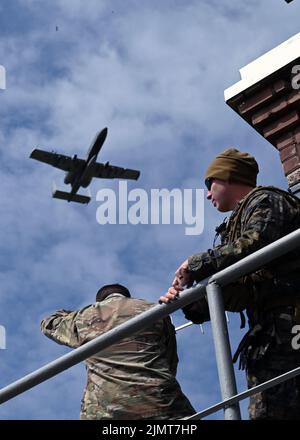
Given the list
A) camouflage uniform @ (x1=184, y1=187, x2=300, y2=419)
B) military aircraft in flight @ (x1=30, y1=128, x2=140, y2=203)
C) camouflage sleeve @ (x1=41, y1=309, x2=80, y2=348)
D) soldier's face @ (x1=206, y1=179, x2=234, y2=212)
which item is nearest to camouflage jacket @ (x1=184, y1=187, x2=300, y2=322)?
camouflage uniform @ (x1=184, y1=187, x2=300, y2=419)

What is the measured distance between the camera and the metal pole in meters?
3.32

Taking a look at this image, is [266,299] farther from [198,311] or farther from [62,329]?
[62,329]

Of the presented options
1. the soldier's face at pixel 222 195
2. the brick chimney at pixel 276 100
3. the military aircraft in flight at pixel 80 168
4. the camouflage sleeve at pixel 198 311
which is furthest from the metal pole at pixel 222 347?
the military aircraft in flight at pixel 80 168

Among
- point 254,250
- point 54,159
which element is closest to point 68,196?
point 54,159

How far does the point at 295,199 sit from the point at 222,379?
0.88m

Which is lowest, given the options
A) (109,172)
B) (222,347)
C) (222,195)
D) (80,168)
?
(222,347)

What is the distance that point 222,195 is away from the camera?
163 inches

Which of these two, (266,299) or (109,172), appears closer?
(266,299)

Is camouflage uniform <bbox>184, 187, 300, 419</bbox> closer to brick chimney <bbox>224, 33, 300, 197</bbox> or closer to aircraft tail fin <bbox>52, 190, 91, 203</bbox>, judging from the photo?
brick chimney <bbox>224, 33, 300, 197</bbox>

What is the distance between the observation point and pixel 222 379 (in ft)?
11.2

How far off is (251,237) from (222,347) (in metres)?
0.47

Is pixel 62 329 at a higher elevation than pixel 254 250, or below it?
higher
